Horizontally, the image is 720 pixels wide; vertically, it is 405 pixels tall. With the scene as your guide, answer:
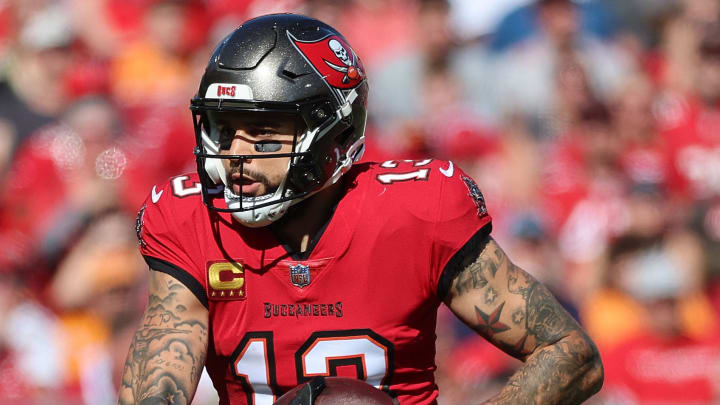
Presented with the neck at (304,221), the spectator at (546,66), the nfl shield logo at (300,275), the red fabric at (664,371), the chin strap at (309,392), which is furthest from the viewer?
the spectator at (546,66)

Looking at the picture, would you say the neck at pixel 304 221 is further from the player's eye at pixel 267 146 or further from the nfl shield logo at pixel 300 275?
the player's eye at pixel 267 146

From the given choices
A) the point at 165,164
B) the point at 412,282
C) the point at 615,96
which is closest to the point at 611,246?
the point at 615,96

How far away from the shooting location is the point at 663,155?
6.97 metres

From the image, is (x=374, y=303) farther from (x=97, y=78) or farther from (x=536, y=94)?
(x=97, y=78)

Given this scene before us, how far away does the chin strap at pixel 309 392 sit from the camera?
9.73ft

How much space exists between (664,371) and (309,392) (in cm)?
379

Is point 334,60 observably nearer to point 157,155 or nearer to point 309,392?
point 309,392

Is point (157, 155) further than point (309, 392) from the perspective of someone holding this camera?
Yes

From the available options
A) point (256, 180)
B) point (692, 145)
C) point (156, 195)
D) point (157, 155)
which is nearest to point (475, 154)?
point (692, 145)

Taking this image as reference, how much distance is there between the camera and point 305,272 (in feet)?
11.1

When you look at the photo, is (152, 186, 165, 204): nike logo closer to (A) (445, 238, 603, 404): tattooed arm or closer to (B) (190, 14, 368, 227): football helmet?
(B) (190, 14, 368, 227): football helmet

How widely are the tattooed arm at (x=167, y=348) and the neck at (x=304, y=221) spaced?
333 mm

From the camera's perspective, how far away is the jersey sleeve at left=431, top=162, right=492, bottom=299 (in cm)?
337

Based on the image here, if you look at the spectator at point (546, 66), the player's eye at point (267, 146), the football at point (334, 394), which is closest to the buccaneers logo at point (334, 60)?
the player's eye at point (267, 146)
